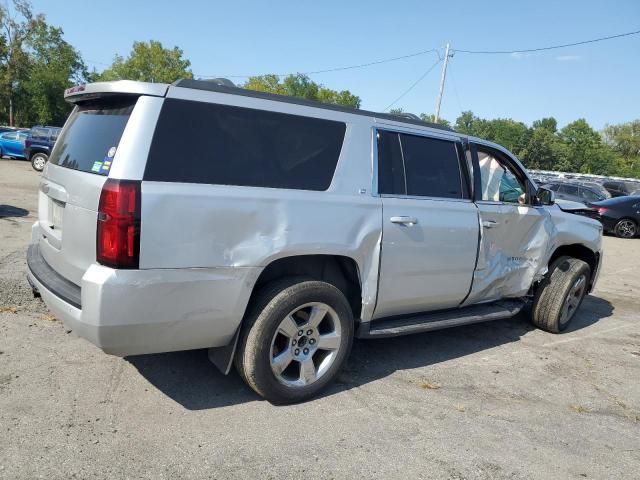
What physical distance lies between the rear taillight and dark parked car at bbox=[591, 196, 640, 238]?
661 inches

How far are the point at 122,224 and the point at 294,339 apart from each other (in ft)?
4.56

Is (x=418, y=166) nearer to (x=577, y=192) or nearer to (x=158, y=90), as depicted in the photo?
(x=158, y=90)

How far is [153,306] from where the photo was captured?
9.60ft

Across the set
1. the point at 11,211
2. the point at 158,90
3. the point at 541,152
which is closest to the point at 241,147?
the point at 158,90

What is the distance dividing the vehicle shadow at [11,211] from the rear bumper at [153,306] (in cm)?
737

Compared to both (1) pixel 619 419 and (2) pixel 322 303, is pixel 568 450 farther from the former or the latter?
(2) pixel 322 303

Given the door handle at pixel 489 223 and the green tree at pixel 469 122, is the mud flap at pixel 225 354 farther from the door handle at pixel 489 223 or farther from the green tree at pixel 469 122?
the green tree at pixel 469 122

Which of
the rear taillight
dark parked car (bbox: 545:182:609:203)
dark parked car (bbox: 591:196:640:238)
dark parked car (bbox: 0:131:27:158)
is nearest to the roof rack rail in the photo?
the rear taillight

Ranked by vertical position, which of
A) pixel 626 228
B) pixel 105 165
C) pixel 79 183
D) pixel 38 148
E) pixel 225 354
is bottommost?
pixel 225 354

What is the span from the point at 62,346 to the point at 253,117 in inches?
94.4

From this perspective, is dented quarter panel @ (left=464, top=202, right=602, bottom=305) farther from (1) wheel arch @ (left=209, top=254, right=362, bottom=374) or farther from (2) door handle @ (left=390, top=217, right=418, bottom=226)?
(1) wheel arch @ (left=209, top=254, right=362, bottom=374)

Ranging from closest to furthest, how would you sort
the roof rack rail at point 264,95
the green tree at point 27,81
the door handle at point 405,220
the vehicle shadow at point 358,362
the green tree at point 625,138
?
the roof rack rail at point 264,95, the vehicle shadow at point 358,362, the door handle at point 405,220, the green tree at point 27,81, the green tree at point 625,138

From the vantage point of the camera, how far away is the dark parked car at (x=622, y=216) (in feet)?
54.1

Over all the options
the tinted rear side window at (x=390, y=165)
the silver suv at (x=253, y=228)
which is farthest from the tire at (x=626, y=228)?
the tinted rear side window at (x=390, y=165)
